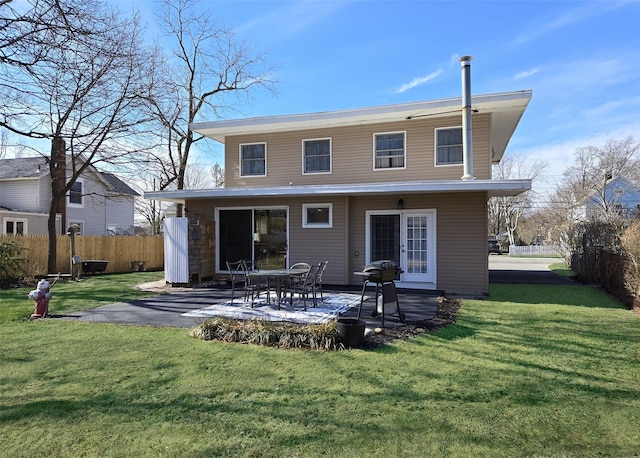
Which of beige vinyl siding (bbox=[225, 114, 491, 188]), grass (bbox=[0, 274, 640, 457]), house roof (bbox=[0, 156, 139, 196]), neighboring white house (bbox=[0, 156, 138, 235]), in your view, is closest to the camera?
grass (bbox=[0, 274, 640, 457])

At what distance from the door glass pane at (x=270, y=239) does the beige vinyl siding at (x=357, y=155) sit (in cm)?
116

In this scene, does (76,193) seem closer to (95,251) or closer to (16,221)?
(16,221)

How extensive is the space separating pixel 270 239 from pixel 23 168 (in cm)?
1756

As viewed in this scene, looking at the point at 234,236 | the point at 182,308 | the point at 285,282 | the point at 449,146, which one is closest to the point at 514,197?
the point at 449,146

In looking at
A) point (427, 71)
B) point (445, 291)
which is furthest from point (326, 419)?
point (427, 71)

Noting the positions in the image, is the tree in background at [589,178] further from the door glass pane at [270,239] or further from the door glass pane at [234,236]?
the door glass pane at [234,236]

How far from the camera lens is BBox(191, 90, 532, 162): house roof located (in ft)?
32.0

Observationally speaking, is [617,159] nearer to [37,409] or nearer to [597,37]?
[597,37]

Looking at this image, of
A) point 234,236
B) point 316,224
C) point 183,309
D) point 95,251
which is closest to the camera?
point 183,309

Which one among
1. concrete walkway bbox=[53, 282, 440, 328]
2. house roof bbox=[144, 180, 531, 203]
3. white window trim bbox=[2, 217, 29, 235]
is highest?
house roof bbox=[144, 180, 531, 203]

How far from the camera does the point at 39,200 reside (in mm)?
20234

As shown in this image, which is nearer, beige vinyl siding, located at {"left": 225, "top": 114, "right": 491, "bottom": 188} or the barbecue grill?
the barbecue grill

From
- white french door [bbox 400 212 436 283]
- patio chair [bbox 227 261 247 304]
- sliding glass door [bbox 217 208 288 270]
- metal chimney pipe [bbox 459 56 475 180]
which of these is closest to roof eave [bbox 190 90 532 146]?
metal chimney pipe [bbox 459 56 475 180]

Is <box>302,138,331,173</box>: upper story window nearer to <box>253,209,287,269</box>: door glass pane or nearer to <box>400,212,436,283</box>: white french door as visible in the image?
<box>253,209,287,269</box>: door glass pane
